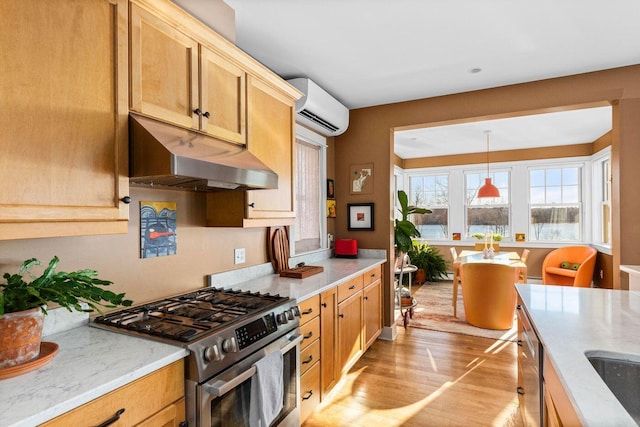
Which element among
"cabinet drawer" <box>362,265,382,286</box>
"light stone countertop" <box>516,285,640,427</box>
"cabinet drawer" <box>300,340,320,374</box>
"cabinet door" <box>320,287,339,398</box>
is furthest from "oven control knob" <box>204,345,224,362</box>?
"cabinet drawer" <box>362,265,382,286</box>

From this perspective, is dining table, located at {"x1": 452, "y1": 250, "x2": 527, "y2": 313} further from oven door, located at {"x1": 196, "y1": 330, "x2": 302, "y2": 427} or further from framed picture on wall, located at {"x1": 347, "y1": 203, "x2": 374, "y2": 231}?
oven door, located at {"x1": 196, "y1": 330, "x2": 302, "y2": 427}

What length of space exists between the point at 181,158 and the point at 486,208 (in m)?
6.76

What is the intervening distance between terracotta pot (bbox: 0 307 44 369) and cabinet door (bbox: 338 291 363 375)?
1841 mm

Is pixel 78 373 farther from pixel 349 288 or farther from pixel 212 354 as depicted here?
pixel 349 288

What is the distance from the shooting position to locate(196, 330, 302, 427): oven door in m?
1.31

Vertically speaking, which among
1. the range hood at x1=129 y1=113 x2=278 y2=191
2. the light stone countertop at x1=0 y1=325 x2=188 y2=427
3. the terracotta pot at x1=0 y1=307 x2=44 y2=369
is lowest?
the light stone countertop at x1=0 y1=325 x2=188 y2=427

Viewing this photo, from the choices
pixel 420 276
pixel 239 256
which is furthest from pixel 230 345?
pixel 420 276

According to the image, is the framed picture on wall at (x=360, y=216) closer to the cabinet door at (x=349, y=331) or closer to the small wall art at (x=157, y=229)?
the cabinet door at (x=349, y=331)

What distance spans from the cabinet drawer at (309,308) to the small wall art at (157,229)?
2.68ft

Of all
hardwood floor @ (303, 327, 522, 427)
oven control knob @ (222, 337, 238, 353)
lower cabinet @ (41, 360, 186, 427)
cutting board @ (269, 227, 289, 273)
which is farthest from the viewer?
cutting board @ (269, 227, 289, 273)

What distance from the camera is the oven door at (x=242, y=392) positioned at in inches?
51.5

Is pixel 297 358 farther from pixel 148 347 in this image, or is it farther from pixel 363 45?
pixel 363 45

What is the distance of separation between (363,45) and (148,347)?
228cm

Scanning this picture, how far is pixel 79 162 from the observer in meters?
1.21
